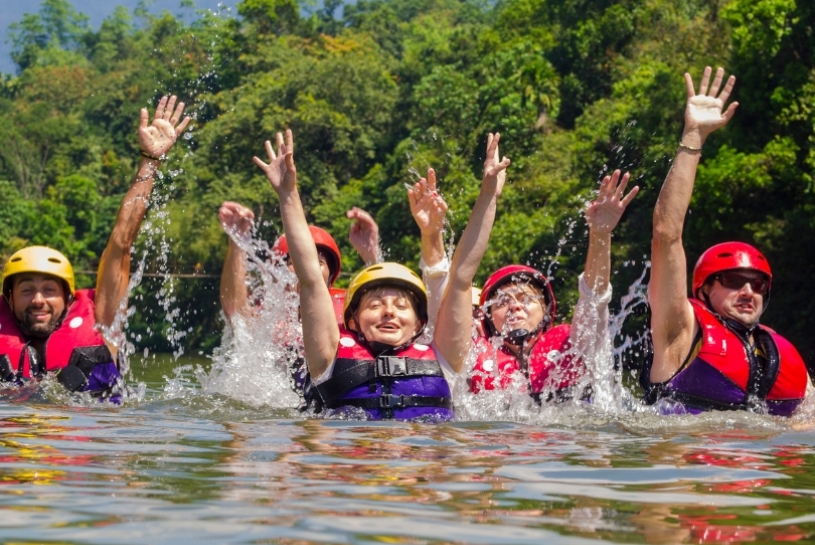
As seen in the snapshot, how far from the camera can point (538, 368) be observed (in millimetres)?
8766

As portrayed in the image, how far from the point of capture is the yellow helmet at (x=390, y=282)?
7559mm

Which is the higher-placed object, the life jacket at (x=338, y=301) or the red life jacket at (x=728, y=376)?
the life jacket at (x=338, y=301)

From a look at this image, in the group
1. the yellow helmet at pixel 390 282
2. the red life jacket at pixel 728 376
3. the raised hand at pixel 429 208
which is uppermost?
the raised hand at pixel 429 208

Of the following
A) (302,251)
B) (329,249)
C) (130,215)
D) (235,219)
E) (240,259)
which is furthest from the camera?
(329,249)

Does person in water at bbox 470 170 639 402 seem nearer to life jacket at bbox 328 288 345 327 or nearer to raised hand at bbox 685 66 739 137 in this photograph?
raised hand at bbox 685 66 739 137

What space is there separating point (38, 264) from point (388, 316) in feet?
8.83

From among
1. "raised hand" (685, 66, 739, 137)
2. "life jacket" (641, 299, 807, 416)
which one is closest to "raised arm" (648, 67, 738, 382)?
"raised hand" (685, 66, 739, 137)

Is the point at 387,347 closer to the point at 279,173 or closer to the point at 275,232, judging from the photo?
the point at 279,173

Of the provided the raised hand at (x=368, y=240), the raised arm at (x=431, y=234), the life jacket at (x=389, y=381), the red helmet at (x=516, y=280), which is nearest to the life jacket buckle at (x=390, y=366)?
the life jacket at (x=389, y=381)

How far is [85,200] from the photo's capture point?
180ft

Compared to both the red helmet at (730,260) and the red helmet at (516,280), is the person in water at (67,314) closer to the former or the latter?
the red helmet at (516,280)

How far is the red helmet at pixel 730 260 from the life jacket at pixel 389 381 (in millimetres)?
1723

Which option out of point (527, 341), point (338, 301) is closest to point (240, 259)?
point (338, 301)

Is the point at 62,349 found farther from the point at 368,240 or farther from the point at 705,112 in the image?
the point at 705,112
